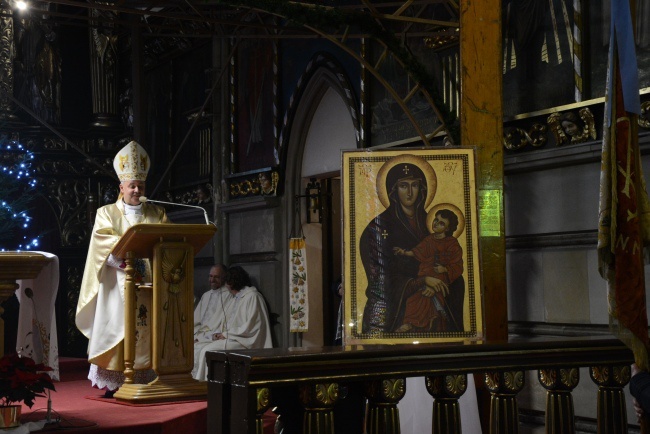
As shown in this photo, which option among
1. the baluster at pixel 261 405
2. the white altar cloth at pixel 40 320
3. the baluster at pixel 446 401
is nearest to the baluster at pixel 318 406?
the baluster at pixel 261 405

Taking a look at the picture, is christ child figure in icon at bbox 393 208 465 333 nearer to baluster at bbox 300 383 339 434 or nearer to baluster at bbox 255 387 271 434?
baluster at bbox 300 383 339 434

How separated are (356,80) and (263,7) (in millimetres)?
3697

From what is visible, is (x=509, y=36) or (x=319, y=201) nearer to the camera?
(x=509, y=36)

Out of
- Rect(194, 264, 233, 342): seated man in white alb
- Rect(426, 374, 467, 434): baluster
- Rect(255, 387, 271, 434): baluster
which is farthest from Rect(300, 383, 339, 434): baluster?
Rect(194, 264, 233, 342): seated man in white alb

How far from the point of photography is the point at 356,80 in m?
9.41

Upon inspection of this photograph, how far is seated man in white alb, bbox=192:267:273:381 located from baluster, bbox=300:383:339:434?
7.34 metres

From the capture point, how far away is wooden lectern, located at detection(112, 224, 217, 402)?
A: 6539 mm

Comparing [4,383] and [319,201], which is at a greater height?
[319,201]

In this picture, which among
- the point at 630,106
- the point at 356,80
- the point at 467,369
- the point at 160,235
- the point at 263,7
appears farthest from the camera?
the point at 356,80

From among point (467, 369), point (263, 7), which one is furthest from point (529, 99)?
point (467, 369)

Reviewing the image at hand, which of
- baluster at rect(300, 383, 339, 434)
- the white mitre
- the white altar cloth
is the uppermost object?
the white mitre

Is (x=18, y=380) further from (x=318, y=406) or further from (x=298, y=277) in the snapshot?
(x=298, y=277)

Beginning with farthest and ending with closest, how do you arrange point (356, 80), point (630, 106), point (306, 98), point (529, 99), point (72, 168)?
point (72, 168)
point (306, 98)
point (356, 80)
point (529, 99)
point (630, 106)

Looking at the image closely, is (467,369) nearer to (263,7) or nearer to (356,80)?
(263,7)
